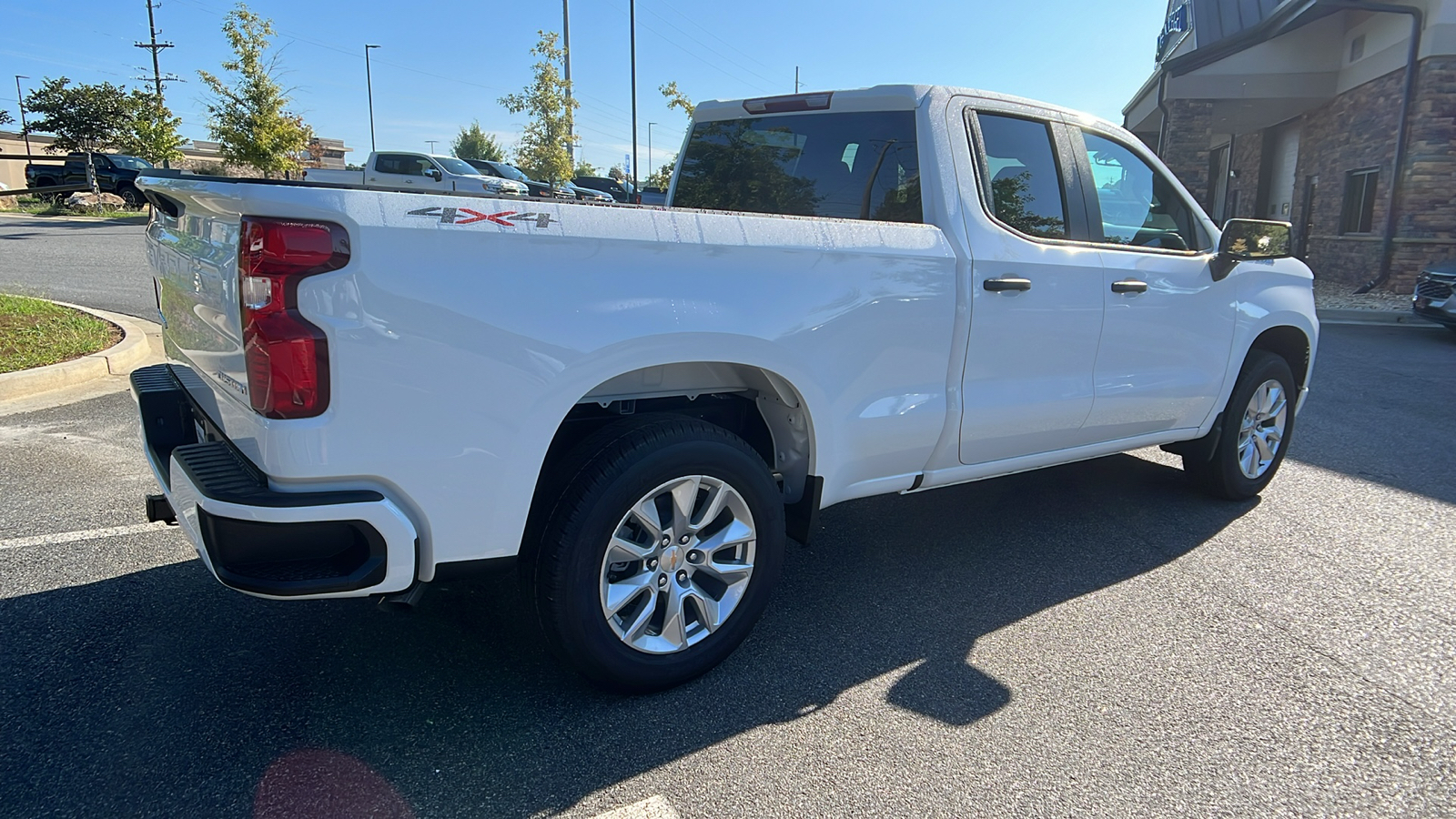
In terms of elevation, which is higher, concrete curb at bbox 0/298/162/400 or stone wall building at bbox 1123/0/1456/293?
stone wall building at bbox 1123/0/1456/293

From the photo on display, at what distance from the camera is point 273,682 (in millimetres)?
2852

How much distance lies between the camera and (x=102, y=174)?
100.0 feet

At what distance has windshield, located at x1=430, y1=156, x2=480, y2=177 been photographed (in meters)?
25.2

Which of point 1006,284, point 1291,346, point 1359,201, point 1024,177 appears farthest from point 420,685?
point 1359,201

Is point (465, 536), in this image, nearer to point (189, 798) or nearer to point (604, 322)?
point (604, 322)

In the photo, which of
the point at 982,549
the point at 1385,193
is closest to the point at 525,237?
the point at 982,549

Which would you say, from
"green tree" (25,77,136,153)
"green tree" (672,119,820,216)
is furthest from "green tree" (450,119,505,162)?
"green tree" (672,119,820,216)

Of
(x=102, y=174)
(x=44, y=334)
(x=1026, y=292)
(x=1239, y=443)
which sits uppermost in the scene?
(x=102, y=174)

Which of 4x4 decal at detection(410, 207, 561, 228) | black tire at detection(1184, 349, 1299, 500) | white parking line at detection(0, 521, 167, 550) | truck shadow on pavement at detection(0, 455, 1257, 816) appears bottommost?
truck shadow on pavement at detection(0, 455, 1257, 816)

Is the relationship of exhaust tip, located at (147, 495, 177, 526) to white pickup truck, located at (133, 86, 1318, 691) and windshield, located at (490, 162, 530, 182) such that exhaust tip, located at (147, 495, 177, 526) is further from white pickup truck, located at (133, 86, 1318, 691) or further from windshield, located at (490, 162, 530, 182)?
windshield, located at (490, 162, 530, 182)

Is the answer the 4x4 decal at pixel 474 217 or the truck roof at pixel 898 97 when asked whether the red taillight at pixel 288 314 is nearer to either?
the 4x4 decal at pixel 474 217

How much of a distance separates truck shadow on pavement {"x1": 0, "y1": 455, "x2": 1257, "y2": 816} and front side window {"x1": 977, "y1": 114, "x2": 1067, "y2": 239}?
1511mm

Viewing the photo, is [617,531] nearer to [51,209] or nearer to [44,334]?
[44,334]

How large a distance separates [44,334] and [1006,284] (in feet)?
24.5
